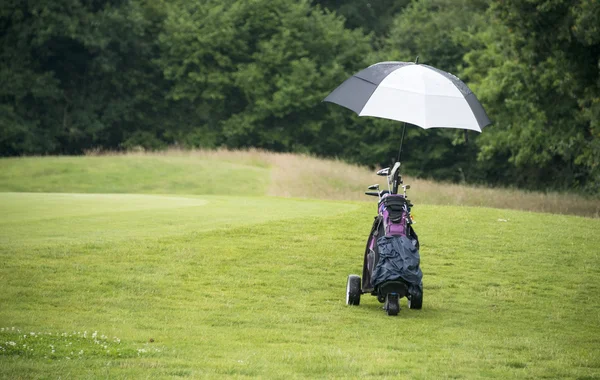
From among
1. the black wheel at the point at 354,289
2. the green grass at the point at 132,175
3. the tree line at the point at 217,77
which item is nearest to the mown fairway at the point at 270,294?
the black wheel at the point at 354,289

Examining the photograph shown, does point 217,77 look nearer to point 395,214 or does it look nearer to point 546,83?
point 546,83

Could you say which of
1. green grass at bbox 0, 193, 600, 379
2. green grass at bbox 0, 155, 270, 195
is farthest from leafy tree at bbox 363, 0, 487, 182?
green grass at bbox 0, 193, 600, 379

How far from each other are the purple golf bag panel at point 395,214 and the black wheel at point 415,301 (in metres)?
0.81

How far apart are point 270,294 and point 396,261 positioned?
2.15 metres

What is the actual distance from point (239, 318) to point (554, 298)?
4.75 m

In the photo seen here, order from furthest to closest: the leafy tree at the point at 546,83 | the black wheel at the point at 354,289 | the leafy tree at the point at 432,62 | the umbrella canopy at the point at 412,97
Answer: the leafy tree at the point at 432,62, the leafy tree at the point at 546,83, the black wheel at the point at 354,289, the umbrella canopy at the point at 412,97

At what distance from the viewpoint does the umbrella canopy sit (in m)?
9.58

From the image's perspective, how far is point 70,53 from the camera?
164 feet

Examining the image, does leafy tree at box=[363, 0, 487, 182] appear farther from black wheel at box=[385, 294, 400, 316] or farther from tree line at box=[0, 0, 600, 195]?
black wheel at box=[385, 294, 400, 316]

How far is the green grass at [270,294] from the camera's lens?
7.26 m

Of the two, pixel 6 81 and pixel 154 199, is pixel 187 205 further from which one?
pixel 6 81

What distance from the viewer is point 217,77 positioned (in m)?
52.0

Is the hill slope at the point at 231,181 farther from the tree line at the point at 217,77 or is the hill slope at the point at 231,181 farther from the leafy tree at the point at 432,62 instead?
the leafy tree at the point at 432,62

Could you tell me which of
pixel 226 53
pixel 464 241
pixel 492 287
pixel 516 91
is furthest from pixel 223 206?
pixel 226 53
